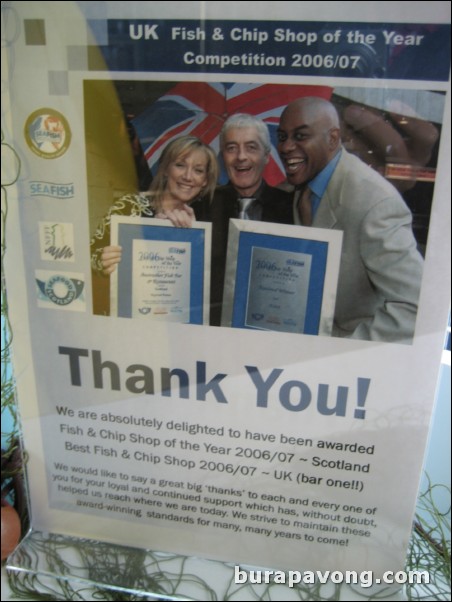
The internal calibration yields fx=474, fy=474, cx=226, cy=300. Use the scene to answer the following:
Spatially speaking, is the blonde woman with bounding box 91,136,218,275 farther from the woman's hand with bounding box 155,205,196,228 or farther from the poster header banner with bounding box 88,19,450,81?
the poster header banner with bounding box 88,19,450,81

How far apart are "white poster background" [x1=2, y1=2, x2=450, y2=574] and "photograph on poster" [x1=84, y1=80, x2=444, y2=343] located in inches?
1.0

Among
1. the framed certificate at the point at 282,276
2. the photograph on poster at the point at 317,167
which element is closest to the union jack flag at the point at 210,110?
the photograph on poster at the point at 317,167

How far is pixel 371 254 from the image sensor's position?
82 centimetres

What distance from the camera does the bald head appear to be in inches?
30.7

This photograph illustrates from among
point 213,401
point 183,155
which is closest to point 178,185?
point 183,155

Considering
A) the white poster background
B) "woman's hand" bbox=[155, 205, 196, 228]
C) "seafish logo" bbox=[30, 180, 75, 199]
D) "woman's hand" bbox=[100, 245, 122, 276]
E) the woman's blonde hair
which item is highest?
the woman's blonde hair

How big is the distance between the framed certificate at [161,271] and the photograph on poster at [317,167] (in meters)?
0.02

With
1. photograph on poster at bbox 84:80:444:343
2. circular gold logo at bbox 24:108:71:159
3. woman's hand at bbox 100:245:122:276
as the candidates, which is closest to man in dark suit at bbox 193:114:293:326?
photograph on poster at bbox 84:80:444:343

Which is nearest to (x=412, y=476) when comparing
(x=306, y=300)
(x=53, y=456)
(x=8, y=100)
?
(x=306, y=300)

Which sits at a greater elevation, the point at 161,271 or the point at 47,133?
the point at 47,133

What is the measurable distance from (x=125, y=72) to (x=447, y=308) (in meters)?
0.69

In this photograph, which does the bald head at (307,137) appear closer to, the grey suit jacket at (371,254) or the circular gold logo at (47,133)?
the grey suit jacket at (371,254)

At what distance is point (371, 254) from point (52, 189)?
60 centimetres

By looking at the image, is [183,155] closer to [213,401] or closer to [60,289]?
[60,289]
